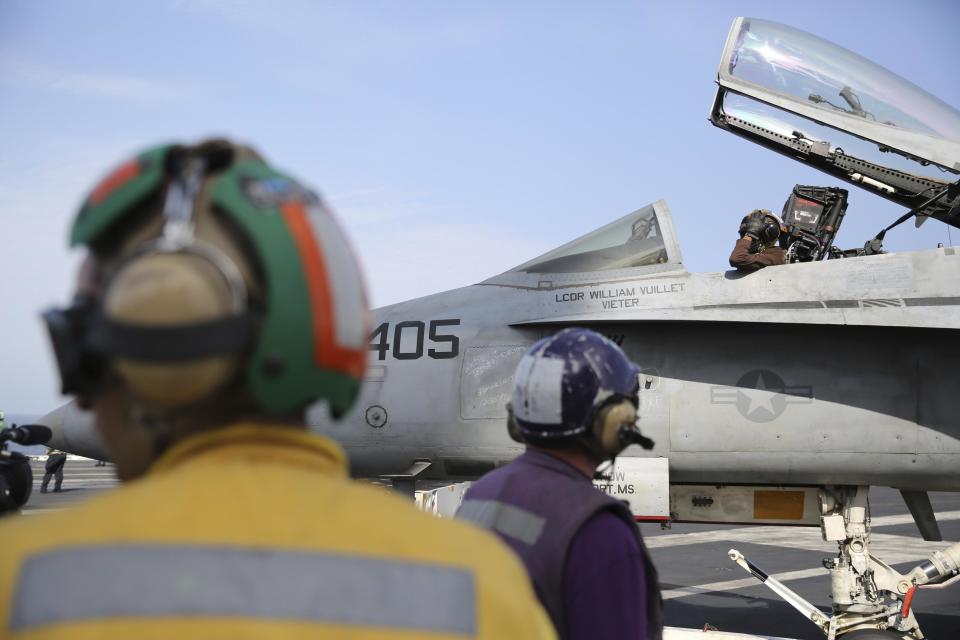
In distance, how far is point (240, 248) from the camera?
47.0 inches

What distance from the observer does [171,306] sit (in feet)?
3.59

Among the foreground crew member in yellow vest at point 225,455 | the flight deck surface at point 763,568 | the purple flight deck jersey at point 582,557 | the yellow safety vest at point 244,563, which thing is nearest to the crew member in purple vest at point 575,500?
the purple flight deck jersey at point 582,557

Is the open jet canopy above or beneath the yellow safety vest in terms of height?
above

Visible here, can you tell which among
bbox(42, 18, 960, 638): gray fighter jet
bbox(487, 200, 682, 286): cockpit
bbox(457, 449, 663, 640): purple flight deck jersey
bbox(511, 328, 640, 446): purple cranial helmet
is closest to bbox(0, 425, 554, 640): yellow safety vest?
bbox(457, 449, 663, 640): purple flight deck jersey

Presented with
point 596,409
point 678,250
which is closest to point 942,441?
point 678,250

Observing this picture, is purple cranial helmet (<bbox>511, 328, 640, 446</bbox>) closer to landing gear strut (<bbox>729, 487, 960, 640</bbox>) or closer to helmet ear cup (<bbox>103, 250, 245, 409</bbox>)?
helmet ear cup (<bbox>103, 250, 245, 409</bbox>)

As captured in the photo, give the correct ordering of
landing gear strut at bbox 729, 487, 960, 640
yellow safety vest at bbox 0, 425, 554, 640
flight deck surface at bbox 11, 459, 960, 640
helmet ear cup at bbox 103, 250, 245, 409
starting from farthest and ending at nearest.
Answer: flight deck surface at bbox 11, 459, 960, 640 < landing gear strut at bbox 729, 487, 960, 640 < helmet ear cup at bbox 103, 250, 245, 409 < yellow safety vest at bbox 0, 425, 554, 640

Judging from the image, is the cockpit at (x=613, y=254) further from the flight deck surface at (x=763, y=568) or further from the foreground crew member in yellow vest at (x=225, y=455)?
the foreground crew member in yellow vest at (x=225, y=455)

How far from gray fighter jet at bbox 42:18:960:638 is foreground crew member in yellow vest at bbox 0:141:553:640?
605 centimetres

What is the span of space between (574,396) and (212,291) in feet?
5.86

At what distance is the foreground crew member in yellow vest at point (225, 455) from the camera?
100 cm

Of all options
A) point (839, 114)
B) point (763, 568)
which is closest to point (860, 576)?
point (839, 114)

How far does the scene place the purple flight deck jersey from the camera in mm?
2400

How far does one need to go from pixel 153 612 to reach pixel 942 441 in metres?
7.31
